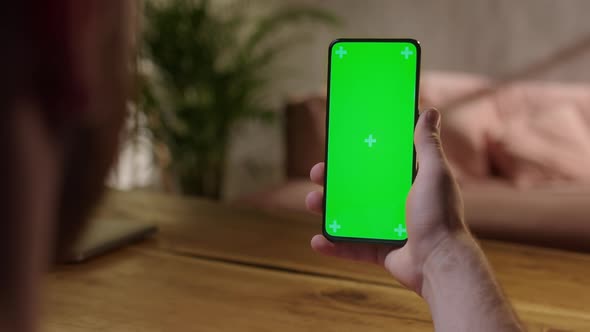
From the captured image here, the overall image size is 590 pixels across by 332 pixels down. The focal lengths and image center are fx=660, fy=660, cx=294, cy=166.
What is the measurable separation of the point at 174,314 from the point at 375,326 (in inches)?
7.8

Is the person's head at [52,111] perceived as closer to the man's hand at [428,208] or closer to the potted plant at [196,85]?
the man's hand at [428,208]

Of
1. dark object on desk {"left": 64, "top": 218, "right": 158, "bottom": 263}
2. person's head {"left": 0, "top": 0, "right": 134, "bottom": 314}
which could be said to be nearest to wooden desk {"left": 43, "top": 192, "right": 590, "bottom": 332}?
dark object on desk {"left": 64, "top": 218, "right": 158, "bottom": 263}

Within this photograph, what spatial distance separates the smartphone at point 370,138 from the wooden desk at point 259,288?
0.08 m

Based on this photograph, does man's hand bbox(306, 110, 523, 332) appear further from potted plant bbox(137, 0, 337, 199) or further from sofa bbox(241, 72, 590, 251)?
potted plant bbox(137, 0, 337, 199)

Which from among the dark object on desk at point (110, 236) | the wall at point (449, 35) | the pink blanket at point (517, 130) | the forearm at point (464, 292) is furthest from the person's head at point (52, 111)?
the wall at point (449, 35)

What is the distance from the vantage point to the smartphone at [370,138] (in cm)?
70

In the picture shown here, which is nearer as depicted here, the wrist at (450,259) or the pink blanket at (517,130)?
the wrist at (450,259)

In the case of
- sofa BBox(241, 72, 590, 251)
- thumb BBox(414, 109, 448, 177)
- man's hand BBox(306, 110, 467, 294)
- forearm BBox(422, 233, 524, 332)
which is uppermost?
thumb BBox(414, 109, 448, 177)

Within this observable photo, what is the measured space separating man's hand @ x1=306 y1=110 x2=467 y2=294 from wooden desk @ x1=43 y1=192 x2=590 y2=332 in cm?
6

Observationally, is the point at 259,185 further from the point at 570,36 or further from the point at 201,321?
the point at 201,321

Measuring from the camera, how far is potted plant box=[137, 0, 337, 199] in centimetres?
235

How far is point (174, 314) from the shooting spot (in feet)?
2.14

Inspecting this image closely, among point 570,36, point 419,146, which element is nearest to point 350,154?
point 419,146

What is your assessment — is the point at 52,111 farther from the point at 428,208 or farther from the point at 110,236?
the point at 110,236
